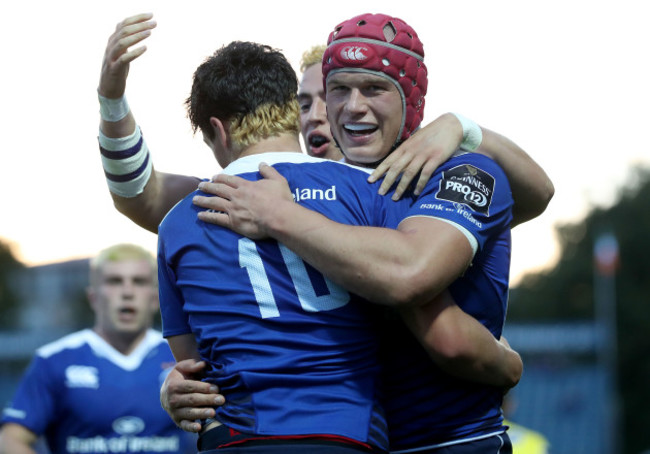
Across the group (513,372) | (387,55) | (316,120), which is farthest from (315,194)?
(316,120)

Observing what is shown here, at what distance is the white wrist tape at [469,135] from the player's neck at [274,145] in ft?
2.13

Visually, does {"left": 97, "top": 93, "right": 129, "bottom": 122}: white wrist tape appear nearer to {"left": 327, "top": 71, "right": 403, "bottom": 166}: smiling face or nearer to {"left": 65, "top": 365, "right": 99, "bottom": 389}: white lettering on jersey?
{"left": 327, "top": 71, "right": 403, "bottom": 166}: smiling face

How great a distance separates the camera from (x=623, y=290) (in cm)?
5134

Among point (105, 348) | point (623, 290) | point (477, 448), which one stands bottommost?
point (623, 290)

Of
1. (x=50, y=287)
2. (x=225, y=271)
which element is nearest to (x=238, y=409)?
(x=225, y=271)

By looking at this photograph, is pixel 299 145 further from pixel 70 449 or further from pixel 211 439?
pixel 70 449

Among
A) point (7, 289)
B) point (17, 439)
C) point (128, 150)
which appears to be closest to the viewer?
point (128, 150)

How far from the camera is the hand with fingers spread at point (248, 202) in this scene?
3.12 metres

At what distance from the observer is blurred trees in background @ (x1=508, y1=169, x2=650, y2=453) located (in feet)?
155

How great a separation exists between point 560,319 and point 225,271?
5457 centimetres

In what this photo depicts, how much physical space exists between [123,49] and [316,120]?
188 centimetres

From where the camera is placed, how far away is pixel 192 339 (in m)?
3.50

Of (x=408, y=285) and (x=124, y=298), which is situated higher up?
(x=408, y=285)

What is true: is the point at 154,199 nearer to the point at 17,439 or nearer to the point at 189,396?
the point at 189,396
